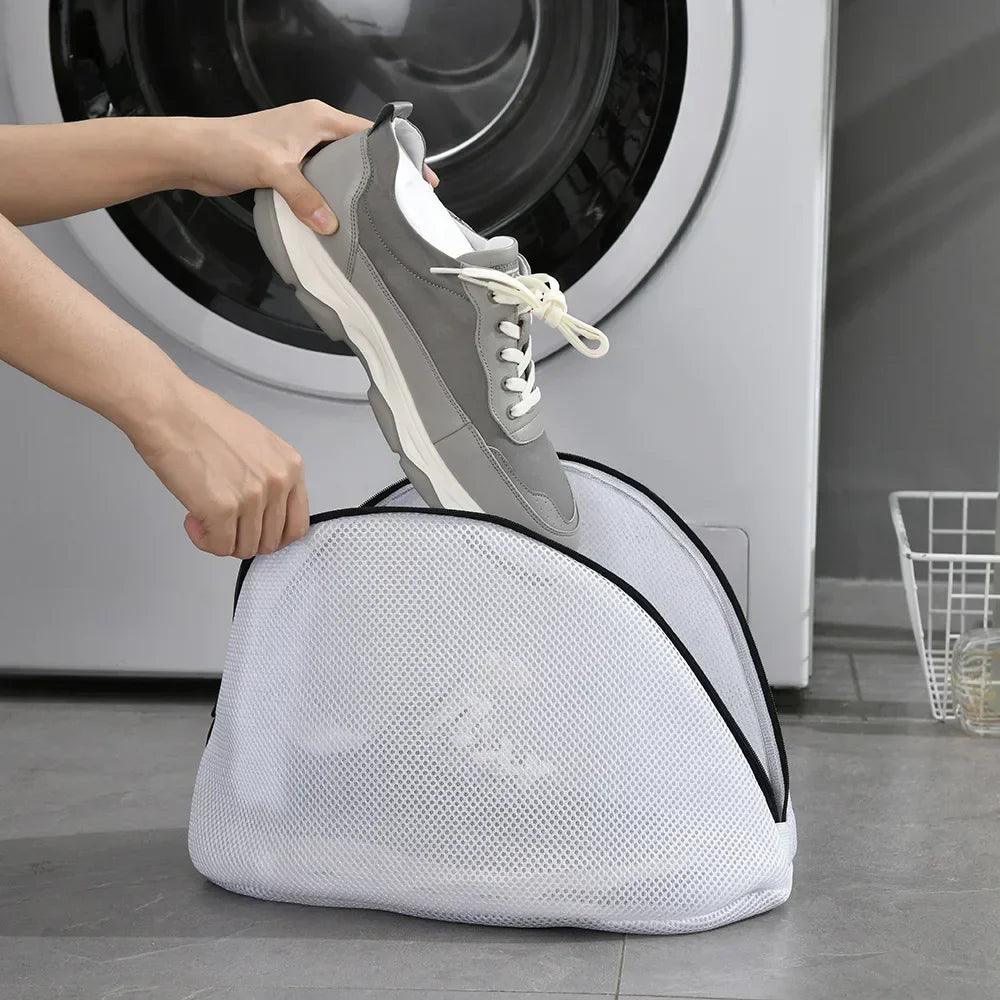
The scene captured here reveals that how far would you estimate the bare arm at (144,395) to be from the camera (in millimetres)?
708

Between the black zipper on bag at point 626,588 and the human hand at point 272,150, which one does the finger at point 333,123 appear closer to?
the human hand at point 272,150

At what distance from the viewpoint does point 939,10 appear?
1443mm

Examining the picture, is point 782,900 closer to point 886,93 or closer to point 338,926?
point 338,926

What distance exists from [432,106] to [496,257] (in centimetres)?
33

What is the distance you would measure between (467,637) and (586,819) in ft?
0.39

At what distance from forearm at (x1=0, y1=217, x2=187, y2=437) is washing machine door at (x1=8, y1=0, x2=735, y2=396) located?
41cm

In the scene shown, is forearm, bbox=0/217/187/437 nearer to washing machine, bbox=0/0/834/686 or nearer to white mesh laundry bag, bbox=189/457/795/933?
white mesh laundry bag, bbox=189/457/795/933

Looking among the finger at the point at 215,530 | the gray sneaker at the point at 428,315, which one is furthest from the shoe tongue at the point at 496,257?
the finger at the point at 215,530

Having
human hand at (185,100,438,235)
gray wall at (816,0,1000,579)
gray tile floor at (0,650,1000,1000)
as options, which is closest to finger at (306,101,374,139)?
human hand at (185,100,438,235)

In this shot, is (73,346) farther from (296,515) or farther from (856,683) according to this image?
(856,683)

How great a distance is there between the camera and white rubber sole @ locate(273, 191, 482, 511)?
826 millimetres

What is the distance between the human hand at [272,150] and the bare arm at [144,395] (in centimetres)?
15

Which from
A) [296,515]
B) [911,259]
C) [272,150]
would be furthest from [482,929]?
[911,259]

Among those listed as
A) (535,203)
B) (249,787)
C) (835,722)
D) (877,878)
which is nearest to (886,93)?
(535,203)
